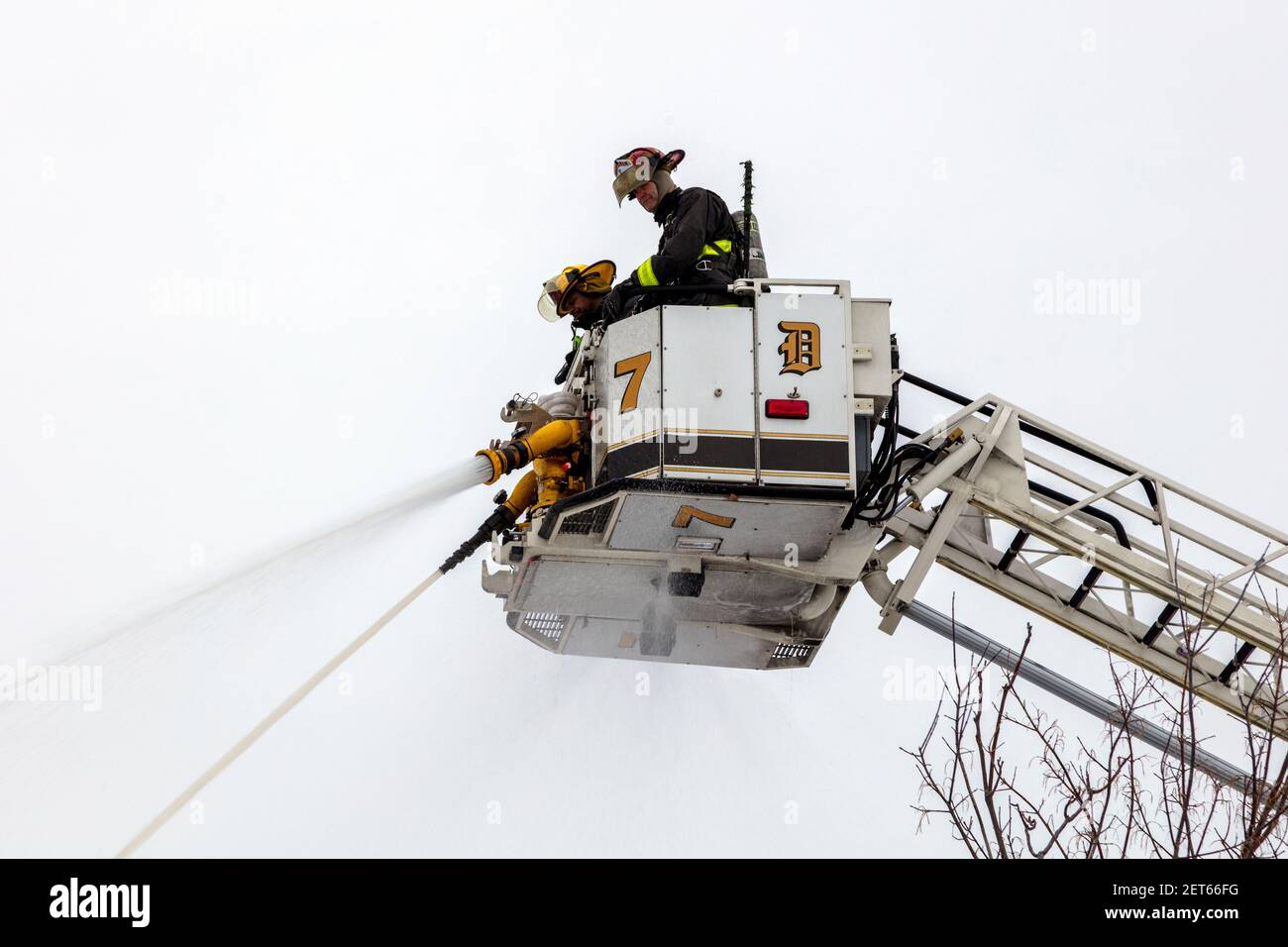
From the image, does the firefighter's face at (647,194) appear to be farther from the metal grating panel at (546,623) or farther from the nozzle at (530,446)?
the metal grating panel at (546,623)

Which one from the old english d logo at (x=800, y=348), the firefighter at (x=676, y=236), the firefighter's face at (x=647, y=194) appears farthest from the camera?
the firefighter's face at (x=647, y=194)

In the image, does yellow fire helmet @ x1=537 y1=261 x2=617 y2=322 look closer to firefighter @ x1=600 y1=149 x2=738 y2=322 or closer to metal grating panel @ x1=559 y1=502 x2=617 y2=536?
firefighter @ x1=600 y1=149 x2=738 y2=322

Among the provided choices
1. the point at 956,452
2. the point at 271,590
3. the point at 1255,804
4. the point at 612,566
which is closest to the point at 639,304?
the point at 612,566

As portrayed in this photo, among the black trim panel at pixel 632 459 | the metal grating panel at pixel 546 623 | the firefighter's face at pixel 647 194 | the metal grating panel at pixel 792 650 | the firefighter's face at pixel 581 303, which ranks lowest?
the metal grating panel at pixel 792 650

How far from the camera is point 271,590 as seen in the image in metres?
13.3

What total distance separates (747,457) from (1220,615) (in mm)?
4872

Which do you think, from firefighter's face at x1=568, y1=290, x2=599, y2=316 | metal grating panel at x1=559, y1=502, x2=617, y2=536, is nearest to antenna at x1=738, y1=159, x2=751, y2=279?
firefighter's face at x1=568, y1=290, x2=599, y2=316

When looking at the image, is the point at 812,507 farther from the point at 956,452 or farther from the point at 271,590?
the point at 271,590

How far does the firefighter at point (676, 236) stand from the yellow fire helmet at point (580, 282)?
0.42 meters

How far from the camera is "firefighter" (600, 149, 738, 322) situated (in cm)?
1210

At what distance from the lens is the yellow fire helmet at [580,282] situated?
1358cm

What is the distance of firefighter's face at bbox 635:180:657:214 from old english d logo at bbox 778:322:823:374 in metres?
2.27

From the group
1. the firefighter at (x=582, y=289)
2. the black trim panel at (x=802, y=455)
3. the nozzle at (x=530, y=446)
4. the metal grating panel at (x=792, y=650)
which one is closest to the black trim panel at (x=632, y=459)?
the black trim panel at (x=802, y=455)

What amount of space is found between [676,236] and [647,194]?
0.98 metres
